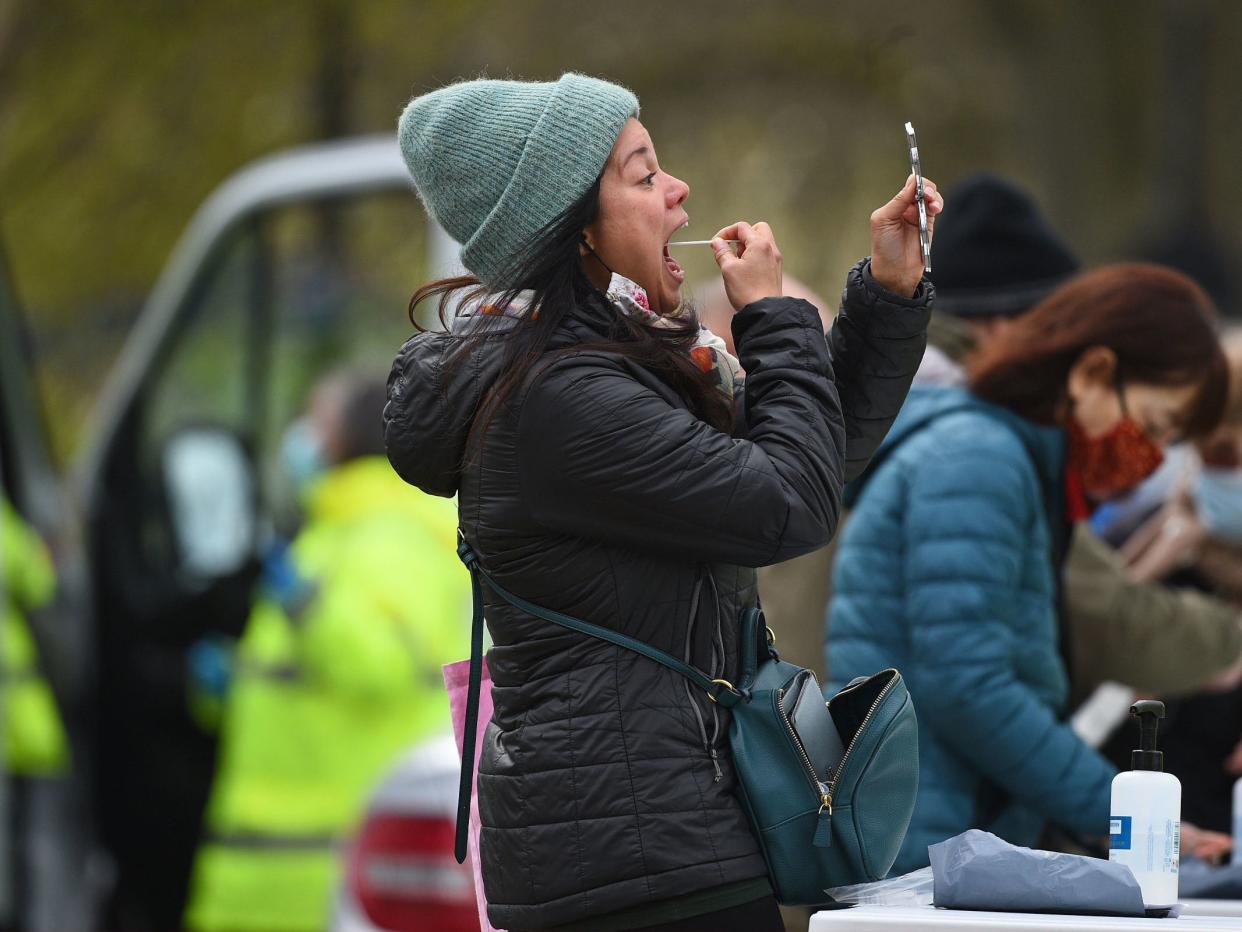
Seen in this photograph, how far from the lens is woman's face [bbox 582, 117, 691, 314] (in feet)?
8.86

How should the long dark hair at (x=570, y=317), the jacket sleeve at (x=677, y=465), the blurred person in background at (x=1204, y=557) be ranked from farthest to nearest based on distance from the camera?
1. the blurred person in background at (x=1204, y=557)
2. the long dark hair at (x=570, y=317)
3. the jacket sleeve at (x=677, y=465)

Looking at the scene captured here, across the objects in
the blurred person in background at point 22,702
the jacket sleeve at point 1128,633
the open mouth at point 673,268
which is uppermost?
the open mouth at point 673,268

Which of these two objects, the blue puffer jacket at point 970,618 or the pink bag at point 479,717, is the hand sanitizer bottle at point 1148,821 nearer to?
the blue puffer jacket at point 970,618

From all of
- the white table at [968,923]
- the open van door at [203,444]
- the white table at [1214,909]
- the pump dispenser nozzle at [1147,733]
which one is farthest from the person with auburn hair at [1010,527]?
the open van door at [203,444]

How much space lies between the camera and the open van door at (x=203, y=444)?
299 inches

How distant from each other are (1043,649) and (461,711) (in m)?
1.07

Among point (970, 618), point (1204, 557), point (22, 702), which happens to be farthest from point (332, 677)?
point (970, 618)

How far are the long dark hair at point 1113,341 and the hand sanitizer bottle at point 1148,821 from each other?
0.85m

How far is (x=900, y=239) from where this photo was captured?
2779 millimetres

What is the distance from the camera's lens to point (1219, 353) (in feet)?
12.3

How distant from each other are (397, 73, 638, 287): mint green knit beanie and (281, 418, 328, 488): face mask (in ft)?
14.0

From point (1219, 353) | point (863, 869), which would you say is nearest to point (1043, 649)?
point (1219, 353)

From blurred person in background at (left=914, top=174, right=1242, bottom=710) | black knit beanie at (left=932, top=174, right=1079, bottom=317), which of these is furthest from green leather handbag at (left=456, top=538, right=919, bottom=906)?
black knit beanie at (left=932, top=174, right=1079, bottom=317)

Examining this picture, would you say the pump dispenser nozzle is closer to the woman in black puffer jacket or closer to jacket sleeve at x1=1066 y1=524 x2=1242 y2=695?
the woman in black puffer jacket
